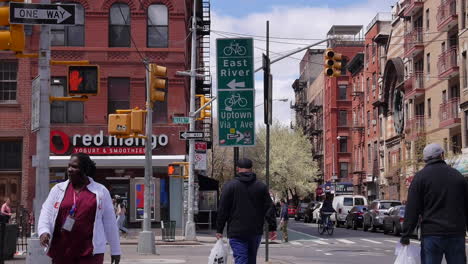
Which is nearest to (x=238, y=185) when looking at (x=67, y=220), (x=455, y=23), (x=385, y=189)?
(x=67, y=220)

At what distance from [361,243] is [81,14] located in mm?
16103

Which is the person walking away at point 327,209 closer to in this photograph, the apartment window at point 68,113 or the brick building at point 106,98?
the brick building at point 106,98

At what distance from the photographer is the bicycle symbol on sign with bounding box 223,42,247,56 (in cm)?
1541

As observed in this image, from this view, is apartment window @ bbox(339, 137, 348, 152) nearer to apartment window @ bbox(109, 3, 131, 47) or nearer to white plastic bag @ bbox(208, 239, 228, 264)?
apartment window @ bbox(109, 3, 131, 47)

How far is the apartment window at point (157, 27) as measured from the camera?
37125 mm

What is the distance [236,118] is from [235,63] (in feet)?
3.61

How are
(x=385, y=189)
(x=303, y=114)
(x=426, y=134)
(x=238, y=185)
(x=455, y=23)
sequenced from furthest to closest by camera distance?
1. (x=303, y=114)
2. (x=385, y=189)
3. (x=426, y=134)
4. (x=455, y=23)
5. (x=238, y=185)

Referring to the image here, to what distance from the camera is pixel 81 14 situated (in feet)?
120

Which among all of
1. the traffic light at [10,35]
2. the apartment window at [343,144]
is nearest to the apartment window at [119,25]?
the traffic light at [10,35]

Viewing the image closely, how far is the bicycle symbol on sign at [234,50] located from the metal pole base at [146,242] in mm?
8430

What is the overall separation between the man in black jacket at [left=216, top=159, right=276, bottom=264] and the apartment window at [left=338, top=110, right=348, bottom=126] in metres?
79.7

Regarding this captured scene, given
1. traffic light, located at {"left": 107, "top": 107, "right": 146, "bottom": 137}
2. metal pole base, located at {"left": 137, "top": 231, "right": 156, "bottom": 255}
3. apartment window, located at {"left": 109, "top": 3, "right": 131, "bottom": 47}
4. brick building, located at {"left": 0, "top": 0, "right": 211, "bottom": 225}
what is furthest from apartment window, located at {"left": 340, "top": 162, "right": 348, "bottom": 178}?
traffic light, located at {"left": 107, "top": 107, "right": 146, "bottom": 137}

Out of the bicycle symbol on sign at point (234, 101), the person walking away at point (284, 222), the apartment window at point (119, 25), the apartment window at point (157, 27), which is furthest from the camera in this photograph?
the apartment window at point (157, 27)

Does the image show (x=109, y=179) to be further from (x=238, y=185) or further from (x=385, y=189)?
(x=385, y=189)
